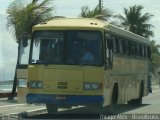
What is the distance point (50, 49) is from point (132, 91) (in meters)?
7.54

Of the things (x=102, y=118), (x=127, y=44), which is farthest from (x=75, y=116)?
(x=127, y=44)

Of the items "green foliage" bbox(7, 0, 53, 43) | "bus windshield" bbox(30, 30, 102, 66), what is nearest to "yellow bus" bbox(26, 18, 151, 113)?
"bus windshield" bbox(30, 30, 102, 66)

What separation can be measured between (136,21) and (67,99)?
46.8 m

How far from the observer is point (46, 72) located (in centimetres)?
1930

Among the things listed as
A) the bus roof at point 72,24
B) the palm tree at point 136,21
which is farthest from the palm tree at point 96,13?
the palm tree at point 136,21

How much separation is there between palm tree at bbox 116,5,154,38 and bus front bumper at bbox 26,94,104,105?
147 ft

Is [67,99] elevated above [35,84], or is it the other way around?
[35,84]

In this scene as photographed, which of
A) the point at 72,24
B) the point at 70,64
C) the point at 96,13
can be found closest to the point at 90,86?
the point at 70,64

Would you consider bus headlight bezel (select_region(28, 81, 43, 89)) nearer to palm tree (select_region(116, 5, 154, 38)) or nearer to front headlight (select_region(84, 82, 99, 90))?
front headlight (select_region(84, 82, 99, 90))

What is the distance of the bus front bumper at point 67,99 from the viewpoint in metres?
19.0

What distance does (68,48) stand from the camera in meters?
19.4

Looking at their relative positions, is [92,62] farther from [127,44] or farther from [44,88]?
[127,44]

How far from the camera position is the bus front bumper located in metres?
19.0

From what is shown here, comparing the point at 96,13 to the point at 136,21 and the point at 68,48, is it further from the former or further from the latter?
the point at 136,21
